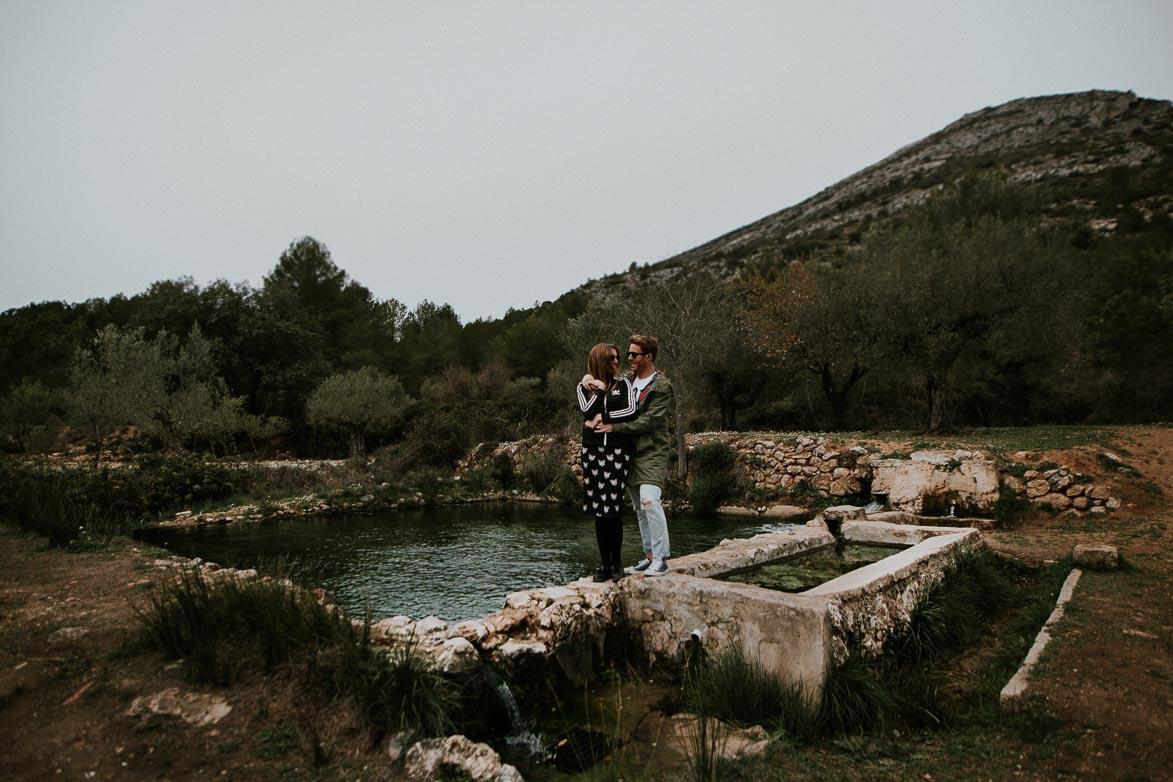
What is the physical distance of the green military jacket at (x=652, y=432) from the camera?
207 inches

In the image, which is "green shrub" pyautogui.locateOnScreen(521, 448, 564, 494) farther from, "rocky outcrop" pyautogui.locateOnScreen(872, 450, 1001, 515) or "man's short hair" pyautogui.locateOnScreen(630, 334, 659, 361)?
"man's short hair" pyautogui.locateOnScreen(630, 334, 659, 361)

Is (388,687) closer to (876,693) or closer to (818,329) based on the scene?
(876,693)

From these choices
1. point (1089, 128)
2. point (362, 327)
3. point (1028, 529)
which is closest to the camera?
point (1028, 529)

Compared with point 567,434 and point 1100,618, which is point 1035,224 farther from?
point 1100,618

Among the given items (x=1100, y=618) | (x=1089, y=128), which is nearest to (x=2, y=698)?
(x=1100, y=618)

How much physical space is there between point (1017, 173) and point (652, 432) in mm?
59185

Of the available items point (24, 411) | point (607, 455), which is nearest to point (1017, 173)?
point (607, 455)

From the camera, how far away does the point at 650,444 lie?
5.46m

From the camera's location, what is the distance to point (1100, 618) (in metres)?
5.23

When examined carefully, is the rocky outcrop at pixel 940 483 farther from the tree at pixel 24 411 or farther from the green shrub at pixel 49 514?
the tree at pixel 24 411

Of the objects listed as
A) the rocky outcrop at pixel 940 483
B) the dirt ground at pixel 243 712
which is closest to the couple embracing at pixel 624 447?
the dirt ground at pixel 243 712

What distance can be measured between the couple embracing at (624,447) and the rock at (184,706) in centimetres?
302

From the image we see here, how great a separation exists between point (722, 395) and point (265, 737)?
77.5ft

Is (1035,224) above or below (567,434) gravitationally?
above
